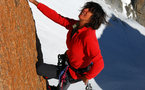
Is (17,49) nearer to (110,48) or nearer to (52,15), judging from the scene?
(52,15)

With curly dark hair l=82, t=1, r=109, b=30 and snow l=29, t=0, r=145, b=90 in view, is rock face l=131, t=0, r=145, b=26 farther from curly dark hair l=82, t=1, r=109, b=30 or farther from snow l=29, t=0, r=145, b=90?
curly dark hair l=82, t=1, r=109, b=30

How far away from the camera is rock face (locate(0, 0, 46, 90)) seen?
2365 mm

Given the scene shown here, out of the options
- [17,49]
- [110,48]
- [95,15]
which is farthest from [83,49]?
[110,48]

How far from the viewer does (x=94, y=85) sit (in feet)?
29.8

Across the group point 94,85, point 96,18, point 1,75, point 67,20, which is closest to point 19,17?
point 67,20

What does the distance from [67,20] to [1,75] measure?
1515mm

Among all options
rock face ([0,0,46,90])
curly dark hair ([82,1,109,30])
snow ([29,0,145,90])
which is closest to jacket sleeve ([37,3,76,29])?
rock face ([0,0,46,90])

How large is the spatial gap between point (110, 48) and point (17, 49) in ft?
45.0

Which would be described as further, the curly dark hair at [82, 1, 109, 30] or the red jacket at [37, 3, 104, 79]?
the curly dark hair at [82, 1, 109, 30]

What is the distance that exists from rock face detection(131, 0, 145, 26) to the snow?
23.5 feet

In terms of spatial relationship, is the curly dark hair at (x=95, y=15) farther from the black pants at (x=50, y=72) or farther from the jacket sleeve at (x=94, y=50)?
the black pants at (x=50, y=72)

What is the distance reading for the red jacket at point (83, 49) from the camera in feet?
8.35

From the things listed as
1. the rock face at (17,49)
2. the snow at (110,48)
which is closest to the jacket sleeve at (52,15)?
the rock face at (17,49)

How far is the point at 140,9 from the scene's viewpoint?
1174 inches
